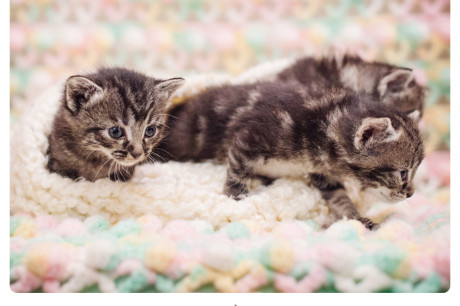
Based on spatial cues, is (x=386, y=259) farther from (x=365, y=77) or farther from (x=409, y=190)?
(x=365, y=77)

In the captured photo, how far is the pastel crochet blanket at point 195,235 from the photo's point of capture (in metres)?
1.13

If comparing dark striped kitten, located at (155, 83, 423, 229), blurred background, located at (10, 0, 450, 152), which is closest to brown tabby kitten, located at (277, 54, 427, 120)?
blurred background, located at (10, 0, 450, 152)

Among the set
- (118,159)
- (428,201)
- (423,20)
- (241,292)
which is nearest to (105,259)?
(241,292)

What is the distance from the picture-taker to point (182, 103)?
2.06 m

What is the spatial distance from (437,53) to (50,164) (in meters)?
1.95

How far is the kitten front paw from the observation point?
5.50 feet

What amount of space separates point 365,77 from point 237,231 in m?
1.15

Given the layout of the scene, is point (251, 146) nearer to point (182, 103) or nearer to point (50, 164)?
point (182, 103)

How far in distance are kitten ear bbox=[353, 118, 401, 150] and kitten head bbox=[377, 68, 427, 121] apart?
600mm

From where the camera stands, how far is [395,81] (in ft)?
6.84

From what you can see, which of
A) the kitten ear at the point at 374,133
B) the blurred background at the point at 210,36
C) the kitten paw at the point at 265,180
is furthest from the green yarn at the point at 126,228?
the blurred background at the point at 210,36

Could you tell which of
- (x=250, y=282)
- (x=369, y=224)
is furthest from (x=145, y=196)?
(x=369, y=224)

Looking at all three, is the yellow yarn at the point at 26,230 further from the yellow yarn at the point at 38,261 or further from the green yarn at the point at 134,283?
the green yarn at the point at 134,283

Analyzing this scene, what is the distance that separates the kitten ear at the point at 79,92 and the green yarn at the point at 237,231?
2.08ft
